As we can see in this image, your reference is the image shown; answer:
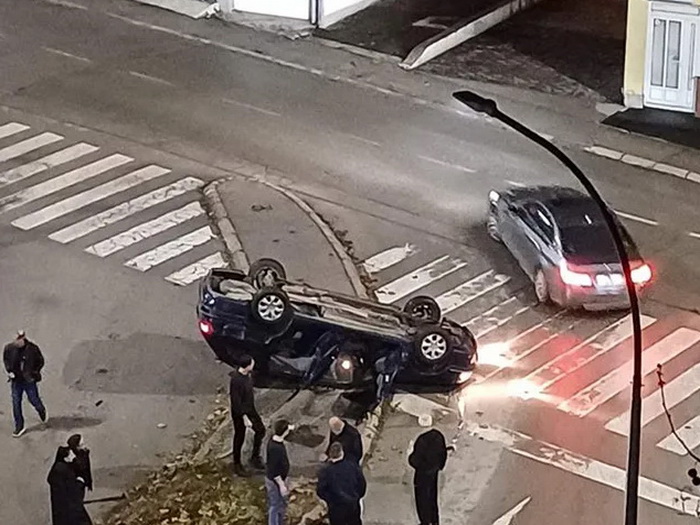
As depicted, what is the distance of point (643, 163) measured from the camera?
30.3 meters

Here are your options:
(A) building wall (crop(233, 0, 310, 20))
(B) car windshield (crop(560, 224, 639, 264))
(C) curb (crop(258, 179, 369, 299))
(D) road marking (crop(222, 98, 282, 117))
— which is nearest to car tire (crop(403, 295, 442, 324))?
(C) curb (crop(258, 179, 369, 299))

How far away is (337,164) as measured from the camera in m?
30.0

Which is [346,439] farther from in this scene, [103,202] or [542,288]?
[103,202]

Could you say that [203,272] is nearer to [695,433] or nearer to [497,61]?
[695,433]

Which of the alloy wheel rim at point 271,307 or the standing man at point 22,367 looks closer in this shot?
the standing man at point 22,367

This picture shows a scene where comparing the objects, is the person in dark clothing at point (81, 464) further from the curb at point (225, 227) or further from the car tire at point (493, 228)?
the car tire at point (493, 228)

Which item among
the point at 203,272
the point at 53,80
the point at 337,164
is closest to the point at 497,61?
the point at 337,164

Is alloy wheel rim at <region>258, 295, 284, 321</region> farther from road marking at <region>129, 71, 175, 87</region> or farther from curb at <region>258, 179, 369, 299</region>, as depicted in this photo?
road marking at <region>129, 71, 175, 87</region>

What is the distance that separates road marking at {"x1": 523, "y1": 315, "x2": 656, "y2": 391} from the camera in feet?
75.3

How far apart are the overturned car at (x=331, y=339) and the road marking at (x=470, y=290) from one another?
2.87 metres

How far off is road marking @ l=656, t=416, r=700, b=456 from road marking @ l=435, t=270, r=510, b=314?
4.43 metres

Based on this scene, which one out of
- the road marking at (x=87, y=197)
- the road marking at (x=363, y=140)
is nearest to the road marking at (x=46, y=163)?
the road marking at (x=87, y=197)

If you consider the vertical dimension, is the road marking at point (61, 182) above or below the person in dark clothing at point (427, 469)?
below

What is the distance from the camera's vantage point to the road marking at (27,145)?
30.4 meters
